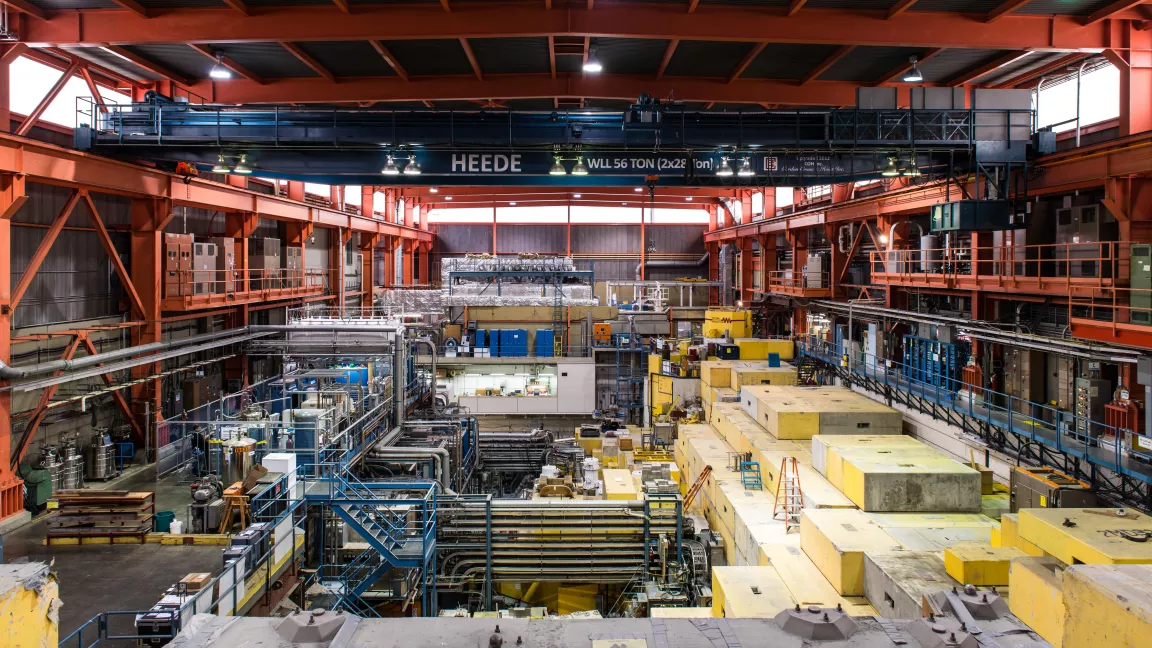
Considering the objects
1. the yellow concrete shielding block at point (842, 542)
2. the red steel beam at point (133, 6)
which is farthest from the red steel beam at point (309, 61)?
the yellow concrete shielding block at point (842, 542)

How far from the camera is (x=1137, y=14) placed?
40.9ft

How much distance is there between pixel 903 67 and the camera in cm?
1558

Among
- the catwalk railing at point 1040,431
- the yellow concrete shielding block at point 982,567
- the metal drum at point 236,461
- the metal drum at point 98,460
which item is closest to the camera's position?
the yellow concrete shielding block at point 982,567

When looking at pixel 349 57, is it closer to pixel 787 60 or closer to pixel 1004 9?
pixel 787 60

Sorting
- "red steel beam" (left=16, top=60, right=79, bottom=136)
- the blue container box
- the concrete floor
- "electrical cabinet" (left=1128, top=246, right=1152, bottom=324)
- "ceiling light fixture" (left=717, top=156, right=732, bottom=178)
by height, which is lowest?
the concrete floor

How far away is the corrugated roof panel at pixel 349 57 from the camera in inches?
563

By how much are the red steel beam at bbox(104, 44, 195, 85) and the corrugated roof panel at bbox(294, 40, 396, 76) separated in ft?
7.17

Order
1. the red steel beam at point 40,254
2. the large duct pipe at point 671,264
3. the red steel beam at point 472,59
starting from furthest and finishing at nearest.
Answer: the large duct pipe at point 671,264 < the red steel beam at point 472,59 < the red steel beam at point 40,254

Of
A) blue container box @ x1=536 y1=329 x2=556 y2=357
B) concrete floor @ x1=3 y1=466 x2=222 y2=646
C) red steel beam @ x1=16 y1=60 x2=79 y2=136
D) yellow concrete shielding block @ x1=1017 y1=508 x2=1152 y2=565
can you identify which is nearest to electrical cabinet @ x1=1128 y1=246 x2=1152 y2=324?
yellow concrete shielding block @ x1=1017 y1=508 x2=1152 y2=565

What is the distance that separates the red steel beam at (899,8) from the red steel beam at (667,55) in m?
3.70

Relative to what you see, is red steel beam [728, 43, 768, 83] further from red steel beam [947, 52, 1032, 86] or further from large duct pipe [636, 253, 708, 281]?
large duct pipe [636, 253, 708, 281]

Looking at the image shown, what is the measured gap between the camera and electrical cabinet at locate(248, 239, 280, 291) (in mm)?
22516

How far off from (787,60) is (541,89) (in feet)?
17.8

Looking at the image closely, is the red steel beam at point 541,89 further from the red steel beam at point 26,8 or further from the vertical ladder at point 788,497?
the vertical ladder at point 788,497
